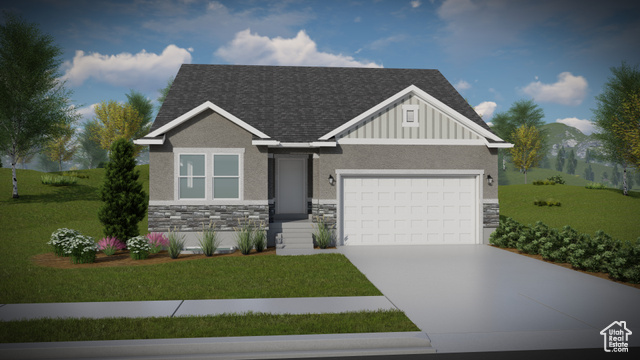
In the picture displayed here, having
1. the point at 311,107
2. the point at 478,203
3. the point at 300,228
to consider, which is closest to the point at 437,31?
the point at 311,107

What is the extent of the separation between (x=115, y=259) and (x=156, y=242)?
54.4 inches

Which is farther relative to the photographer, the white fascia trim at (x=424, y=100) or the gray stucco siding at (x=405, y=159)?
the gray stucco siding at (x=405, y=159)

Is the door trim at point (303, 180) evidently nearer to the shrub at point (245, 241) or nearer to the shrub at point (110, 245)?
the shrub at point (245, 241)

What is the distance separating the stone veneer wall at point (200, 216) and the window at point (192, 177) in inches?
18.5

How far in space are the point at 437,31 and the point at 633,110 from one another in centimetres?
2451

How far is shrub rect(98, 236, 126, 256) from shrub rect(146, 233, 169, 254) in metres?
1.10

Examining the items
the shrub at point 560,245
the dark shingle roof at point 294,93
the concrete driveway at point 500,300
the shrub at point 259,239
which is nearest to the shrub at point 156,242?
the shrub at point 259,239

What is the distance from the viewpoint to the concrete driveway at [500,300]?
6.28 m

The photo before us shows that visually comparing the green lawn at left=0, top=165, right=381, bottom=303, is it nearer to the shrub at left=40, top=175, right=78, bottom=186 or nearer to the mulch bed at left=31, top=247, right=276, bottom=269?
the mulch bed at left=31, top=247, right=276, bottom=269

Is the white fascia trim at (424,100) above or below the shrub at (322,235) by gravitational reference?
above

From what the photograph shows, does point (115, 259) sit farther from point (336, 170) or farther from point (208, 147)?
point (336, 170)

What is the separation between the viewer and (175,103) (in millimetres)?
18219

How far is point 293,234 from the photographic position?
15406 millimetres

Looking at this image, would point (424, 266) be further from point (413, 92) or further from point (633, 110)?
point (633, 110)
